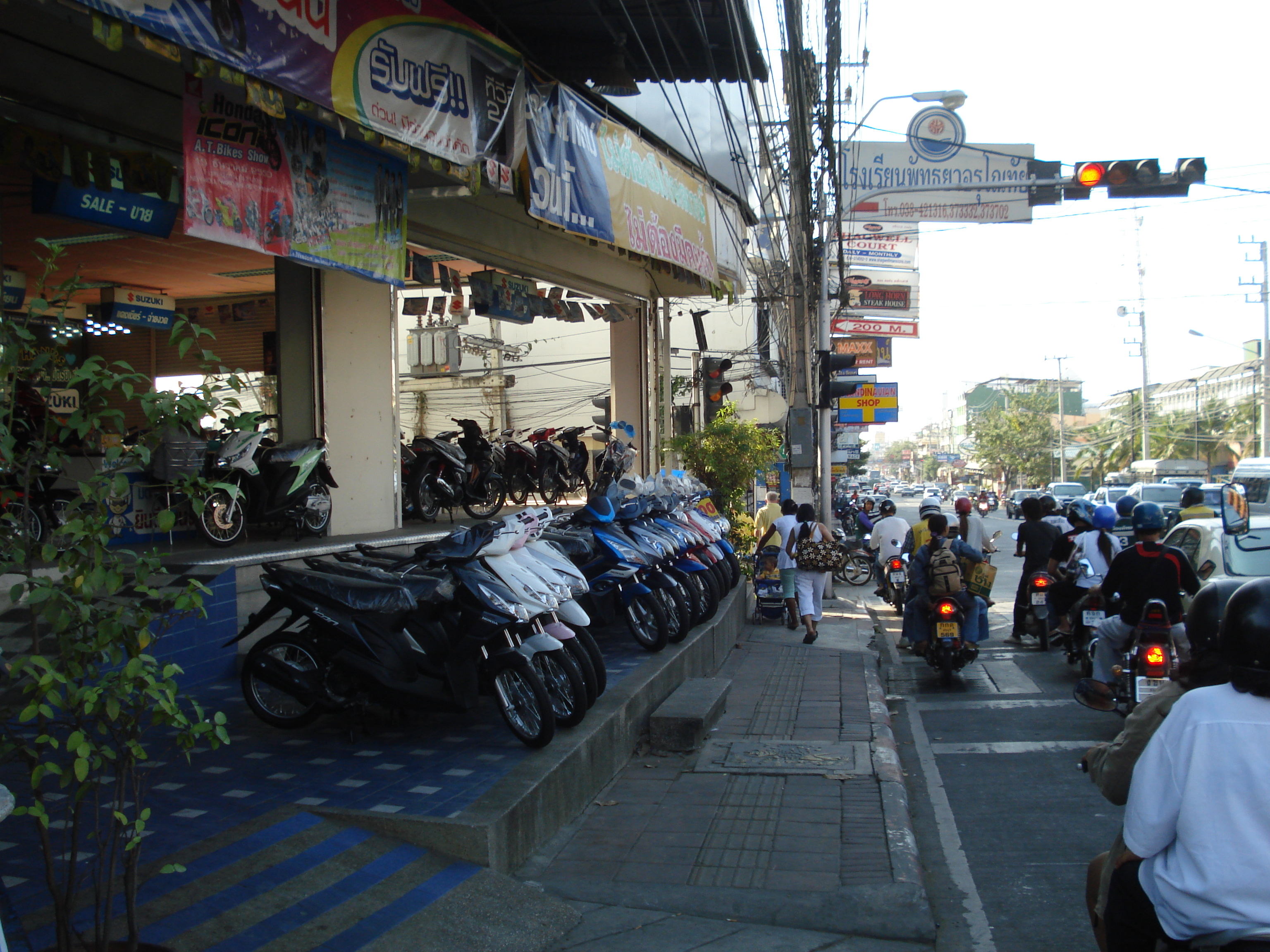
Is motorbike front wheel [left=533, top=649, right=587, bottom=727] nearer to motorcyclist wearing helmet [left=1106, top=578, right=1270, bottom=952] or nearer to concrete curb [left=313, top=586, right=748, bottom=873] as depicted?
concrete curb [left=313, top=586, right=748, bottom=873]

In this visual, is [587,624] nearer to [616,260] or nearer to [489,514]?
[489,514]

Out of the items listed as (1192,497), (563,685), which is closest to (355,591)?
(563,685)

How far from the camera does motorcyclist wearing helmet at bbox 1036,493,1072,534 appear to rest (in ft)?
37.2

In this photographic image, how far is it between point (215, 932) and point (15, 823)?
1.42 meters

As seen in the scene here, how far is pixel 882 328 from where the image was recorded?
29109 millimetres

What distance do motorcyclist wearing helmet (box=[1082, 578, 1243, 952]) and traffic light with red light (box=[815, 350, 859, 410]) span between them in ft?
36.3

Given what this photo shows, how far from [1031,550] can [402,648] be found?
831 cm

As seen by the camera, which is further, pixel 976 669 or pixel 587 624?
pixel 976 669

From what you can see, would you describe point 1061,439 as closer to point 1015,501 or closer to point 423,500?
point 1015,501

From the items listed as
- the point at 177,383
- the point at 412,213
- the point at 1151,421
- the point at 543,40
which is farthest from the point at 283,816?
the point at 1151,421

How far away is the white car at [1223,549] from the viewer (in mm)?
8078

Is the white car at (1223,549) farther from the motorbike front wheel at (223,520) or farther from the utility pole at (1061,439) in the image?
the utility pole at (1061,439)

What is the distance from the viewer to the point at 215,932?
339cm

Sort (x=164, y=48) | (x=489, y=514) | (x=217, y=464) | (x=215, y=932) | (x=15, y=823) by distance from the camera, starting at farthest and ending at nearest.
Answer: (x=489, y=514), (x=217, y=464), (x=164, y=48), (x=15, y=823), (x=215, y=932)
